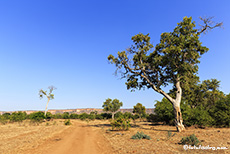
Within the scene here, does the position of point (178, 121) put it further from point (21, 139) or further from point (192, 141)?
point (21, 139)

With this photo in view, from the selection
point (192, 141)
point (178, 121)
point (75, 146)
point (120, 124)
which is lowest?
point (75, 146)

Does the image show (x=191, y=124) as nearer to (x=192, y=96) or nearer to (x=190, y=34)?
(x=190, y=34)

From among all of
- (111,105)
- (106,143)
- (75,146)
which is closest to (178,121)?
(106,143)

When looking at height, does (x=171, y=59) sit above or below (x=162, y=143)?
above

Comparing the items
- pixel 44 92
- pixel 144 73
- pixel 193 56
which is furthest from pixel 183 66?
pixel 44 92

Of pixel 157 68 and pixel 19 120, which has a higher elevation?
pixel 157 68

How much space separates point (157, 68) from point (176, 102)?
5.04 meters

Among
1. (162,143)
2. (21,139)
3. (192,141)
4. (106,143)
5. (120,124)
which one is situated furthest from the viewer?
(120,124)

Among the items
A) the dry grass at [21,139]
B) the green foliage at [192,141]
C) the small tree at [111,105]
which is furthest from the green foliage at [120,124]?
the small tree at [111,105]

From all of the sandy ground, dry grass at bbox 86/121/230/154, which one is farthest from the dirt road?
dry grass at bbox 86/121/230/154

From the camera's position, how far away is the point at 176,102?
1570 cm

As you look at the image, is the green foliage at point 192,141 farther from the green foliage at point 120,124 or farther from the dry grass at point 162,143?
the green foliage at point 120,124

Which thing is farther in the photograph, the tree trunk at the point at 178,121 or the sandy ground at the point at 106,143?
the tree trunk at the point at 178,121

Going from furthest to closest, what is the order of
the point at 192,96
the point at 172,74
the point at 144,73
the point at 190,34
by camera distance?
1. the point at 192,96
2. the point at 144,73
3. the point at 172,74
4. the point at 190,34
